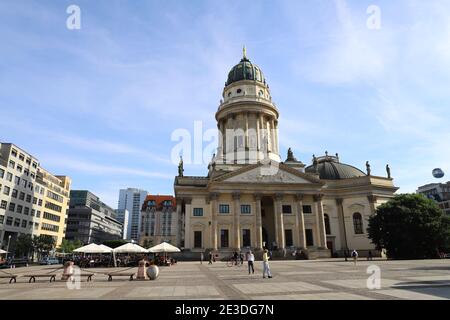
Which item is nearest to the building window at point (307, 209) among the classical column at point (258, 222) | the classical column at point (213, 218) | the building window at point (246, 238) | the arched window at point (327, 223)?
the arched window at point (327, 223)

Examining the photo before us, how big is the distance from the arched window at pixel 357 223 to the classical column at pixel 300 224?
1190 cm

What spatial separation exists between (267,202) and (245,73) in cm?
3081

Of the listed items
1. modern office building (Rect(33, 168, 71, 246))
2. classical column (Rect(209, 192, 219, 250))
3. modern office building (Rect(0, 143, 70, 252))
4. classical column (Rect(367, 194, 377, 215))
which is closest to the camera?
classical column (Rect(209, 192, 219, 250))

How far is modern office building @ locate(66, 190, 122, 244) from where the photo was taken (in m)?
118

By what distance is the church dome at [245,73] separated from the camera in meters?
69.5

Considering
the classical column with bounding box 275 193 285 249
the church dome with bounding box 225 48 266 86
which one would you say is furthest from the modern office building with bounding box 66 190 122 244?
the classical column with bounding box 275 193 285 249

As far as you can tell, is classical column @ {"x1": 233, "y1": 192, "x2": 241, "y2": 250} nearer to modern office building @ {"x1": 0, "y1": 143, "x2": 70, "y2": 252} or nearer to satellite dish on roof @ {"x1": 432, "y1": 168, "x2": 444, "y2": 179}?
modern office building @ {"x1": 0, "y1": 143, "x2": 70, "y2": 252}

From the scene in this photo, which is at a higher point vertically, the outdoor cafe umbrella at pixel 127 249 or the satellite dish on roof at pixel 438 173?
the satellite dish on roof at pixel 438 173

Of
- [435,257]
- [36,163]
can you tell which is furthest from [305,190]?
[36,163]

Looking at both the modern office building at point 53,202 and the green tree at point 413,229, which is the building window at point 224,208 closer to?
the green tree at point 413,229

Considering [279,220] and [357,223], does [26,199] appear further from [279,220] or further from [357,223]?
[357,223]

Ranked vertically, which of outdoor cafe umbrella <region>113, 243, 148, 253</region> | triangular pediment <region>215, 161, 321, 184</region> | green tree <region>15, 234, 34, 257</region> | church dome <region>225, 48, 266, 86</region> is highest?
church dome <region>225, 48, 266, 86</region>

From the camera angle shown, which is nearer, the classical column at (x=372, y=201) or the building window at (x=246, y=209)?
the building window at (x=246, y=209)

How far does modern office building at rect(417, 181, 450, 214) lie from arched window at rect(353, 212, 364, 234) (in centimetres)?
6596
